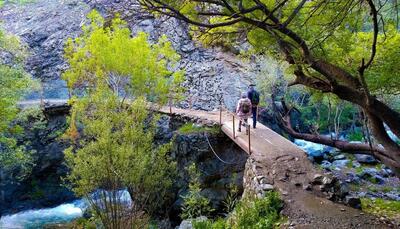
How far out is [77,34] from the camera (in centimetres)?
2936

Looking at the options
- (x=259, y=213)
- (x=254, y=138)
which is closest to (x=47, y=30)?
(x=254, y=138)

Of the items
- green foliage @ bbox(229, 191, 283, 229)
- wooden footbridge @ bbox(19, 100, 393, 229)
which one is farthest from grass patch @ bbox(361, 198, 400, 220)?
green foliage @ bbox(229, 191, 283, 229)

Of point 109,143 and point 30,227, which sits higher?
point 109,143

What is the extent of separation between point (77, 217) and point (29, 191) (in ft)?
14.6

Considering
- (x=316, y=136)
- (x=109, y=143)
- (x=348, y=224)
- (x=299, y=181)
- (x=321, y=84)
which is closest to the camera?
(x=348, y=224)

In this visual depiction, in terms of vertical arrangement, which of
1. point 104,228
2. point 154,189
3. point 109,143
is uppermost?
point 109,143

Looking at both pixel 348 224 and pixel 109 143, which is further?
pixel 109 143

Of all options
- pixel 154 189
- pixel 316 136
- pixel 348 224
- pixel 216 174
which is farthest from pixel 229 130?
pixel 348 224

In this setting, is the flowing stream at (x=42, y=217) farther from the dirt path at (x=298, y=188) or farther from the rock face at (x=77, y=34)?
the dirt path at (x=298, y=188)

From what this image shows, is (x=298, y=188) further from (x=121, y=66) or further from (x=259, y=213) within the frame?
(x=121, y=66)

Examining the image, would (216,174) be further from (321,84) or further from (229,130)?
(321,84)

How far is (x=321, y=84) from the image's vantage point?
9094 millimetres

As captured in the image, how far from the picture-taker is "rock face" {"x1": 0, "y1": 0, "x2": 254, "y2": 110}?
26.5 m

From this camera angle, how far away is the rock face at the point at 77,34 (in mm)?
26469
